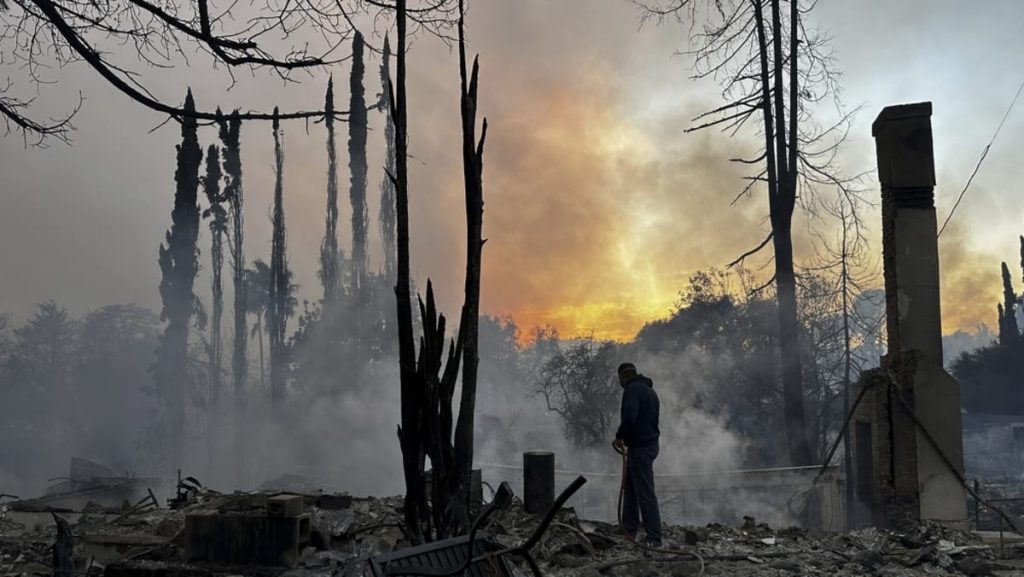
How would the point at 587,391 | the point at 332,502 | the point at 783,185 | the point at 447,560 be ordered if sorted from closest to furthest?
the point at 447,560
the point at 332,502
the point at 783,185
the point at 587,391

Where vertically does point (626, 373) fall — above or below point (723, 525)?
above

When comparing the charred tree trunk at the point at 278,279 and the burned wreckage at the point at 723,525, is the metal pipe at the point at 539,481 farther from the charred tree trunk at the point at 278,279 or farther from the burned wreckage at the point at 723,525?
the charred tree trunk at the point at 278,279

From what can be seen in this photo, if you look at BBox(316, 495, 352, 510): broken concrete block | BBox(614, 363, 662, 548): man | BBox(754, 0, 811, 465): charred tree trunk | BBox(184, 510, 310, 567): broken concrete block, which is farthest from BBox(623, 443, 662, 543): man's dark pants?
BBox(754, 0, 811, 465): charred tree trunk

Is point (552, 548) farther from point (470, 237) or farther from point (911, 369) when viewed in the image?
point (911, 369)

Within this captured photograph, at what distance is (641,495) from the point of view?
23.2 ft

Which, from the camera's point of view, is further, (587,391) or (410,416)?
(587,391)

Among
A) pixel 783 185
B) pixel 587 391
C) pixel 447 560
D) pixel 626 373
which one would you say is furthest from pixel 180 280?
pixel 447 560

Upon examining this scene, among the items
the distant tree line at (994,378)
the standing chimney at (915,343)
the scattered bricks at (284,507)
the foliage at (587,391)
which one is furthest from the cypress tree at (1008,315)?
the scattered bricks at (284,507)

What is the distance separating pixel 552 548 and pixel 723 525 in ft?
8.41

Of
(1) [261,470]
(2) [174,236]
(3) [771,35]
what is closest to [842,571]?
(3) [771,35]

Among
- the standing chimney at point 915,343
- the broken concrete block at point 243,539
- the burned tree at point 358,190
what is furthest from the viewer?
the burned tree at point 358,190

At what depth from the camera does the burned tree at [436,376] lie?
15.1ft

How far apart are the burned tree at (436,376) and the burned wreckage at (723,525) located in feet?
1.11

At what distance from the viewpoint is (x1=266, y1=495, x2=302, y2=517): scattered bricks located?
6383mm
